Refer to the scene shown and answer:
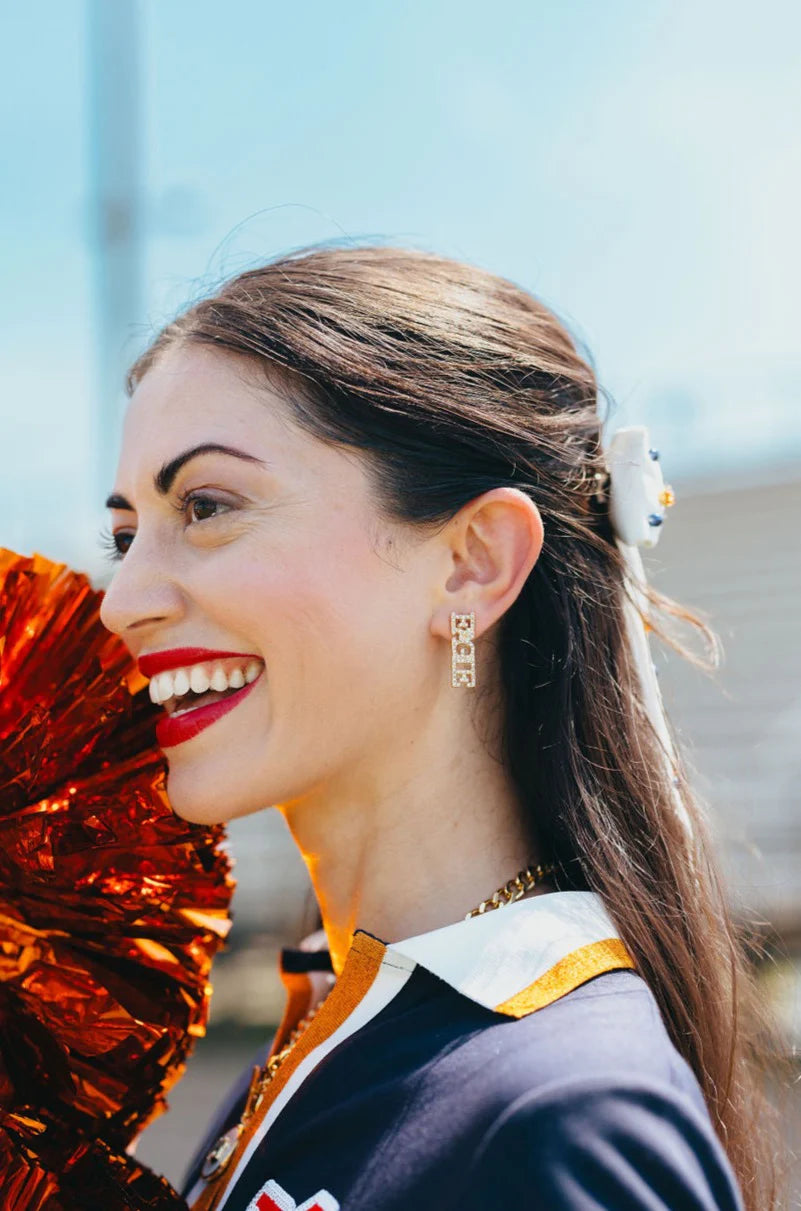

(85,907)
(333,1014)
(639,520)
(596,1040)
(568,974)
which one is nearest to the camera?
(596,1040)

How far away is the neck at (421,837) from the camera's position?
162 centimetres

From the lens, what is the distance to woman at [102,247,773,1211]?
4.81ft

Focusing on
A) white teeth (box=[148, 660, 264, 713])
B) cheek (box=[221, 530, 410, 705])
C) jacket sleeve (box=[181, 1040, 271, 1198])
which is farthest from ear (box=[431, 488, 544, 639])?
jacket sleeve (box=[181, 1040, 271, 1198])

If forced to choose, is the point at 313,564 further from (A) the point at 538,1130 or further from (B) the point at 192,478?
(A) the point at 538,1130

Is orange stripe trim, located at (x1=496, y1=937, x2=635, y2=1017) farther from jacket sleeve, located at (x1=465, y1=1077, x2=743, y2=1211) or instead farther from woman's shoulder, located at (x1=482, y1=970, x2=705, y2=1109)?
jacket sleeve, located at (x1=465, y1=1077, x2=743, y2=1211)

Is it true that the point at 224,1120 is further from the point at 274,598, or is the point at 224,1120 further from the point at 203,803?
the point at 274,598

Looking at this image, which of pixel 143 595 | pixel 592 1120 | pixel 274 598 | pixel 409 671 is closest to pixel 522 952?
pixel 592 1120

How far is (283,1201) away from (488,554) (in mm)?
800

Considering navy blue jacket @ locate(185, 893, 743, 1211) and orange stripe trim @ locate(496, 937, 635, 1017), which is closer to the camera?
navy blue jacket @ locate(185, 893, 743, 1211)

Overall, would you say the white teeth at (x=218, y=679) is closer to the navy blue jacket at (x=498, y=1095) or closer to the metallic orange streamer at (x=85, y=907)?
the metallic orange streamer at (x=85, y=907)

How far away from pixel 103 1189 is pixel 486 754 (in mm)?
694

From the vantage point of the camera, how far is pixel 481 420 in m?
1.67

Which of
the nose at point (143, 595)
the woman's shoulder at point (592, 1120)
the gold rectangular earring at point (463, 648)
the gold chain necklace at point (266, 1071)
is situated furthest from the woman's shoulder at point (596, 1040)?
the nose at point (143, 595)

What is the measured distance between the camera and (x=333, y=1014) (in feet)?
4.86
